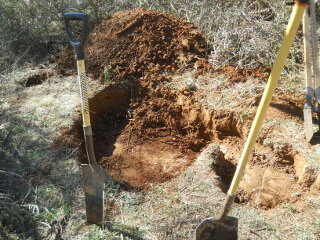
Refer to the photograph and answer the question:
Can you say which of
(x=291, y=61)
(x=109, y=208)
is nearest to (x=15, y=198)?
(x=109, y=208)

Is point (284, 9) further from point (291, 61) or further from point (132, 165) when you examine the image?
point (132, 165)

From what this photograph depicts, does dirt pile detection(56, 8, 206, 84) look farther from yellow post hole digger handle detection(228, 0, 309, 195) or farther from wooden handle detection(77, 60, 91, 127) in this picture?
yellow post hole digger handle detection(228, 0, 309, 195)

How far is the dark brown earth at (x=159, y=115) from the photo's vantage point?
3.61 metres

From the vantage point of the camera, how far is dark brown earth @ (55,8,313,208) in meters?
3.61

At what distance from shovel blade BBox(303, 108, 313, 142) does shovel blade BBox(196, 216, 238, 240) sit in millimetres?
1627

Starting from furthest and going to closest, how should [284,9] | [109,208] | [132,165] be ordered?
[284,9] < [132,165] < [109,208]

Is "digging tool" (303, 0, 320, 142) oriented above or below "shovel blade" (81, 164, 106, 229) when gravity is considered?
above

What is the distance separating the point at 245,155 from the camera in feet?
7.13

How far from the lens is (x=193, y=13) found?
5.70 metres

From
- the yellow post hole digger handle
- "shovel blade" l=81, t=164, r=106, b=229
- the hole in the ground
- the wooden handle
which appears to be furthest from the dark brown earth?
the yellow post hole digger handle

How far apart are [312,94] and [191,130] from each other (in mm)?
1458

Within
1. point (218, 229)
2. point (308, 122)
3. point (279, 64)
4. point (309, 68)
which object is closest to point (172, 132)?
point (308, 122)

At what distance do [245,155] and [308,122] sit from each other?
1786 millimetres

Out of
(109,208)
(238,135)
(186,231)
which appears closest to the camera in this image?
(186,231)
